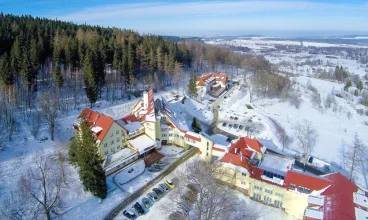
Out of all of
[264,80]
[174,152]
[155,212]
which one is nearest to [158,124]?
[174,152]

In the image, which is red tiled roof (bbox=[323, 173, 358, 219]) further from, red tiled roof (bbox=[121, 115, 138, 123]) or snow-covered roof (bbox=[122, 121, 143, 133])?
red tiled roof (bbox=[121, 115, 138, 123])

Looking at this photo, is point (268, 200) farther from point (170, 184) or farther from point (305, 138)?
point (305, 138)

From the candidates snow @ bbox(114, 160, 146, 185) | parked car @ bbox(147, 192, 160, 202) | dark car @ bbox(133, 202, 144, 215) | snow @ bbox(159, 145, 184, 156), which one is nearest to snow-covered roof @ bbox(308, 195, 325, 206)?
parked car @ bbox(147, 192, 160, 202)

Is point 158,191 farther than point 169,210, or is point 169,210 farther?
point 158,191

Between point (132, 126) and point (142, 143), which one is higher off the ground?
point (132, 126)

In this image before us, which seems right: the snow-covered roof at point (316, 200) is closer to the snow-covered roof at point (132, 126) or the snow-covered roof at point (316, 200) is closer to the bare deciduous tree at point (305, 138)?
the bare deciduous tree at point (305, 138)

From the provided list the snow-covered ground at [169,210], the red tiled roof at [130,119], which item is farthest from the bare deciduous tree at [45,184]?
the red tiled roof at [130,119]

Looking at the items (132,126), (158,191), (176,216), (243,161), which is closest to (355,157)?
(243,161)
